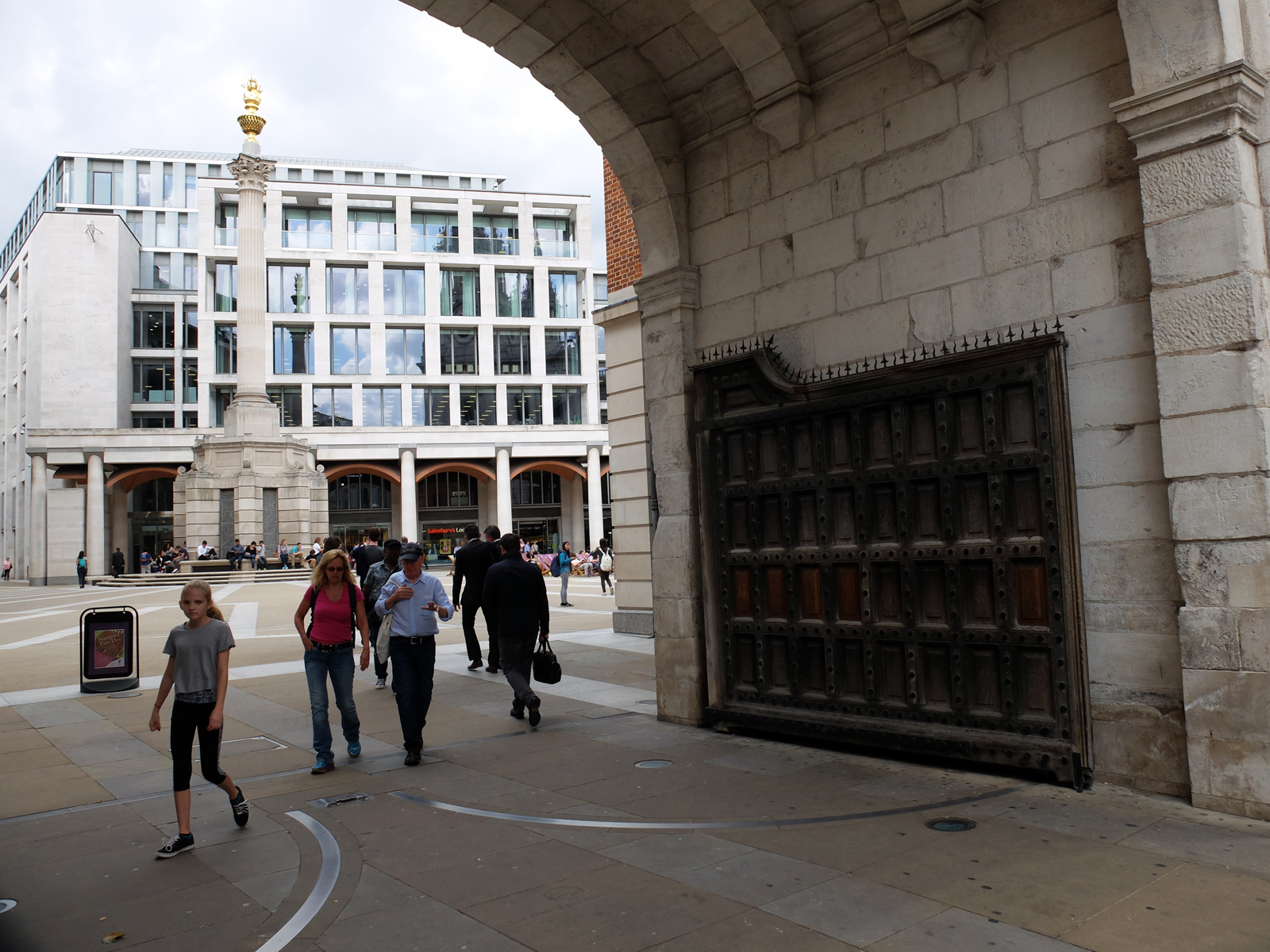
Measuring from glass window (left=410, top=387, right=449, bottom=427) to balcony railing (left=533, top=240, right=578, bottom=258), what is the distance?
11.3 meters

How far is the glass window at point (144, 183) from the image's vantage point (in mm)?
70688

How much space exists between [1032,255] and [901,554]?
2328 millimetres

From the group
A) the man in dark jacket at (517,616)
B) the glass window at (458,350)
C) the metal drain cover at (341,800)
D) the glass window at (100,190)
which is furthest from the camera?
the glass window at (100,190)

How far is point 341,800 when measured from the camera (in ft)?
21.2

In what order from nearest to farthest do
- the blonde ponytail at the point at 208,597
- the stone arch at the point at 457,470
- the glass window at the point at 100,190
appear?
1. the blonde ponytail at the point at 208,597
2. the stone arch at the point at 457,470
3. the glass window at the point at 100,190

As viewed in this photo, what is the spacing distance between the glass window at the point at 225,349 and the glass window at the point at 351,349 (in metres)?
6.45

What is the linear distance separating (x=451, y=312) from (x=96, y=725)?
51157 millimetres

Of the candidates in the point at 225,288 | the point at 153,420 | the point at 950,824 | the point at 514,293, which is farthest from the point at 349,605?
the point at 153,420

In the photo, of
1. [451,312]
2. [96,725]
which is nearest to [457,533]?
[451,312]

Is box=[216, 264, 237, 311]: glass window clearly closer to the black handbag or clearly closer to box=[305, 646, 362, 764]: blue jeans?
the black handbag

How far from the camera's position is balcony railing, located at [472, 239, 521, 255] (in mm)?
59312

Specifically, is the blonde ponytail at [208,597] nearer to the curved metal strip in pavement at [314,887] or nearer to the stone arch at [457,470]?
the curved metal strip in pavement at [314,887]

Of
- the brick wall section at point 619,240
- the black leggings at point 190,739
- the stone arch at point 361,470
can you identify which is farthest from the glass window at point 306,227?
the black leggings at point 190,739

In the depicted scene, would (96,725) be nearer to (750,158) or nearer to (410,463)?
(750,158)
